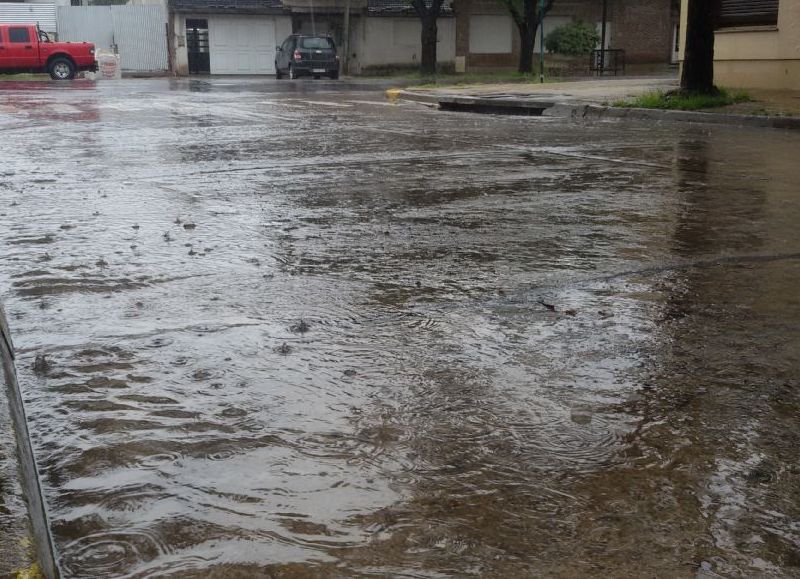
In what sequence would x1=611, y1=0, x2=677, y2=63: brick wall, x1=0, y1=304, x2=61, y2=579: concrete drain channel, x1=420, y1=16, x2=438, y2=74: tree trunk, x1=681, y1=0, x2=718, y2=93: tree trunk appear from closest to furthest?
x1=0, y1=304, x2=61, y2=579: concrete drain channel → x1=681, y1=0, x2=718, y2=93: tree trunk → x1=420, y1=16, x2=438, y2=74: tree trunk → x1=611, y1=0, x2=677, y2=63: brick wall

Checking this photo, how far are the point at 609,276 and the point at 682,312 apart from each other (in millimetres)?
588

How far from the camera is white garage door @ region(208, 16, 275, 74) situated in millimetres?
43531

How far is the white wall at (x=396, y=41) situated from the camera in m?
42.9

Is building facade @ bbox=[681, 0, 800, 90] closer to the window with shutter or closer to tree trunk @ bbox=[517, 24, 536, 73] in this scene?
the window with shutter

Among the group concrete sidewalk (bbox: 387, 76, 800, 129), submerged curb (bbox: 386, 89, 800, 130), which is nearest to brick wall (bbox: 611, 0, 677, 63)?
concrete sidewalk (bbox: 387, 76, 800, 129)

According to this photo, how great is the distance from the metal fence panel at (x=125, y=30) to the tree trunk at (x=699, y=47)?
3477 centimetres

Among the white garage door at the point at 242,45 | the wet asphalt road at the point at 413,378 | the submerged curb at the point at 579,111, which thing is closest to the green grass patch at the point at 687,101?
the submerged curb at the point at 579,111

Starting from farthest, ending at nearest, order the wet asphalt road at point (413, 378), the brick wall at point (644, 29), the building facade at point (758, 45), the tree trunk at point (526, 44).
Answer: the brick wall at point (644, 29), the tree trunk at point (526, 44), the building facade at point (758, 45), the wet asphalt road at point (413, 378)

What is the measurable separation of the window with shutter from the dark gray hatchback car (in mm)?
19937

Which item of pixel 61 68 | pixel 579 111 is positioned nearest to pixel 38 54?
pixel 61 68

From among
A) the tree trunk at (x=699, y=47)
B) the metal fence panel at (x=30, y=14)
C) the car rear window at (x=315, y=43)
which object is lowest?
the tree trunk at (x=699, y=47)

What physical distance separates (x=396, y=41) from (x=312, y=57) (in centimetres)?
949

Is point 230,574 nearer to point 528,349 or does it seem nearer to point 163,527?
point 163,527

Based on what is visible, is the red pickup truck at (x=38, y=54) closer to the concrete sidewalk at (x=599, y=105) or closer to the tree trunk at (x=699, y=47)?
the concrete sidewalk at (x=599, y=105)
